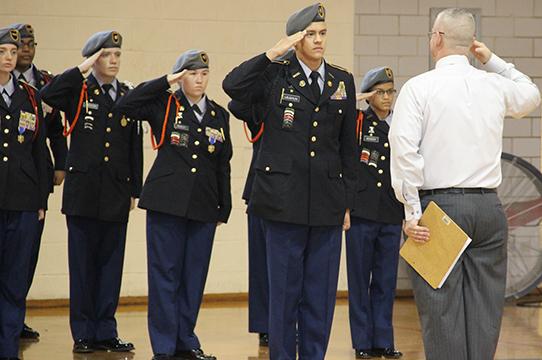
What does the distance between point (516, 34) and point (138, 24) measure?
321cm

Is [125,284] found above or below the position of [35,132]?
below

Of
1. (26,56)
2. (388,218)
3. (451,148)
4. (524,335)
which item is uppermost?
(26,56)

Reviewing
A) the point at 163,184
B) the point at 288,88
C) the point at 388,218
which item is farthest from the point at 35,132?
the point at 388,218

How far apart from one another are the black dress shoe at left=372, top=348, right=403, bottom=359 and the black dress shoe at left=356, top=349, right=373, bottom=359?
50mm

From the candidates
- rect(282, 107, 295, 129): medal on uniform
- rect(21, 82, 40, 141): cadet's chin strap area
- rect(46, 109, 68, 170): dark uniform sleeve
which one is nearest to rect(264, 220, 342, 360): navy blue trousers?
rect(282, 107, 295, 129): medal on uniform

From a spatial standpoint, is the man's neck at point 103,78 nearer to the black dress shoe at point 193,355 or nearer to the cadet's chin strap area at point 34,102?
the cadet's chin strap area at point 34,102

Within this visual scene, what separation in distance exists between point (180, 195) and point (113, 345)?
113cm

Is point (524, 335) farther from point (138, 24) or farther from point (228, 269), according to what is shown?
point (138, 24)

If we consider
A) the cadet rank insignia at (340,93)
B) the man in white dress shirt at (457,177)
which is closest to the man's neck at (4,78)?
the cadet rank insignia at (340,93)

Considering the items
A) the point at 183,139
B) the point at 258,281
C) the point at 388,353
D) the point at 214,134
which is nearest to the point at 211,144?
the point at 214,134

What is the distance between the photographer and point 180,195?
6.00 meters

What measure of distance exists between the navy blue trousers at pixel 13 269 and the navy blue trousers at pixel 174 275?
67 cm

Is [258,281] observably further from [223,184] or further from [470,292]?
[470,292]

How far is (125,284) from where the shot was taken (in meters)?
8.80
